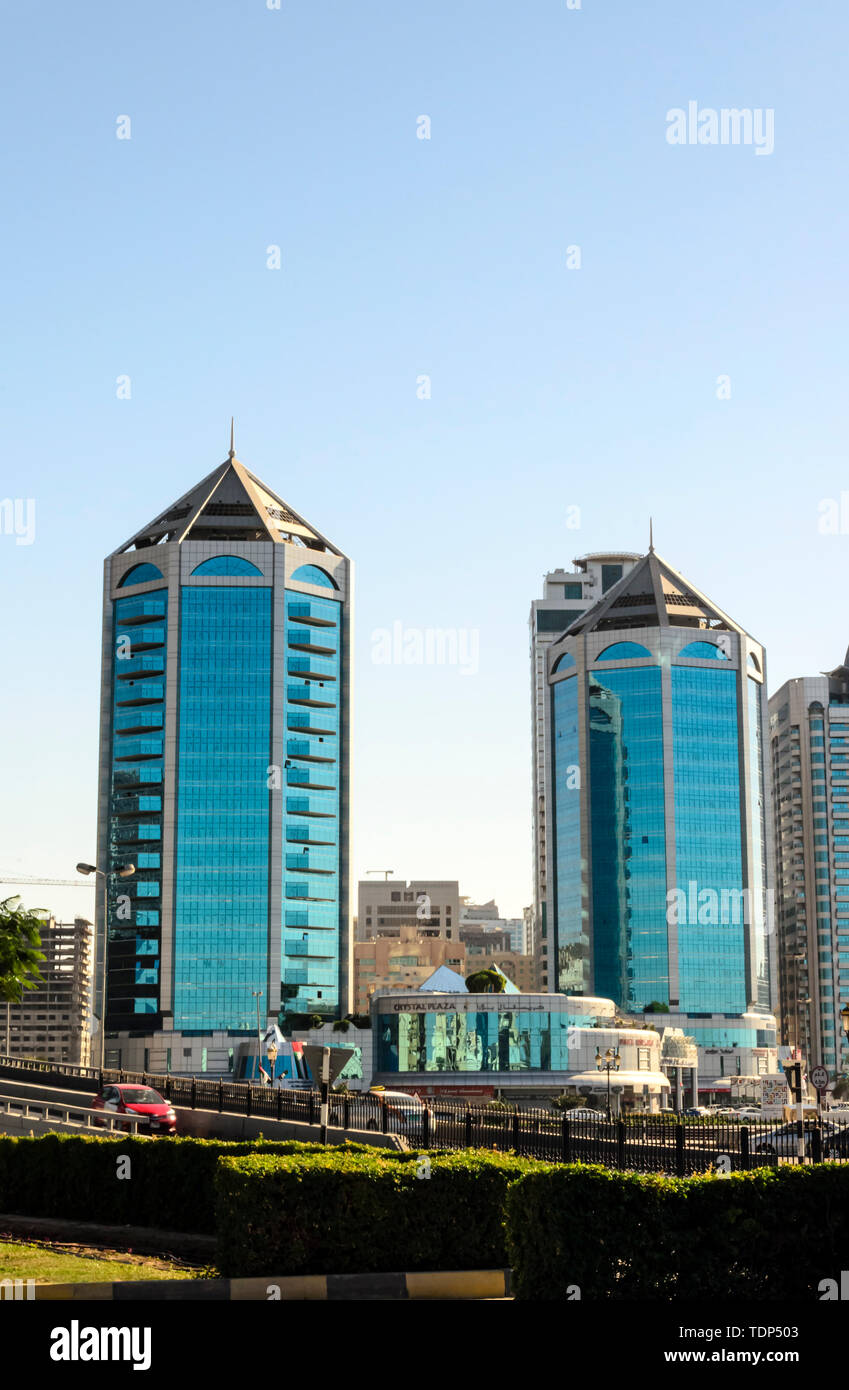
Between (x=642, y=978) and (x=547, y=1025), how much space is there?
121 ft

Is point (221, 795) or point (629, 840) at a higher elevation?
point (221, 795)

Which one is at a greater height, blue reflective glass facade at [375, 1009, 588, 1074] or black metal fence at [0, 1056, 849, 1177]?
black metal fence at [0, 1056, 849, 1177]

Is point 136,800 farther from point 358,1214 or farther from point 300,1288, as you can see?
point 300,1288

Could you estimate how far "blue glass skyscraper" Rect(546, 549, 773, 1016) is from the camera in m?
179

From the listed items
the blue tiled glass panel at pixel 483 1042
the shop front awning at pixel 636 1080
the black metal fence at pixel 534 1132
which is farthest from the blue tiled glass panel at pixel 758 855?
the black metal fence at pixel 534 1132

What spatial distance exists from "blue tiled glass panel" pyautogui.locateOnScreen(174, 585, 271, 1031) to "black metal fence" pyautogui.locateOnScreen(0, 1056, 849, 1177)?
94019 millimetres

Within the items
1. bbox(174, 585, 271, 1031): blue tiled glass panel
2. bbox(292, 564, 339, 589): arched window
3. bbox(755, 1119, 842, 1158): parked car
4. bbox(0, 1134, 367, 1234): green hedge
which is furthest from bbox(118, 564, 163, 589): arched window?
bbox(0, 1134, 367, 1234): green hedge

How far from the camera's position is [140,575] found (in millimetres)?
169125

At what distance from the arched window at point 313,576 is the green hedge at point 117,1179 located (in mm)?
136583

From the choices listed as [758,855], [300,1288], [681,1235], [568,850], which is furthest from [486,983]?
[681,1235]

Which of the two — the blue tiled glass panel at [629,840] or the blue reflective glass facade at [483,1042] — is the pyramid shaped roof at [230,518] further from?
the blue reflective glass facade at [483,1042]

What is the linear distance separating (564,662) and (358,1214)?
172 m

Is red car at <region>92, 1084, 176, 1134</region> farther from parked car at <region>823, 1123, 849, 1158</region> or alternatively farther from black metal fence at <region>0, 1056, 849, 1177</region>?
parked car at <region>823, 1123, 849, 1158</region>
